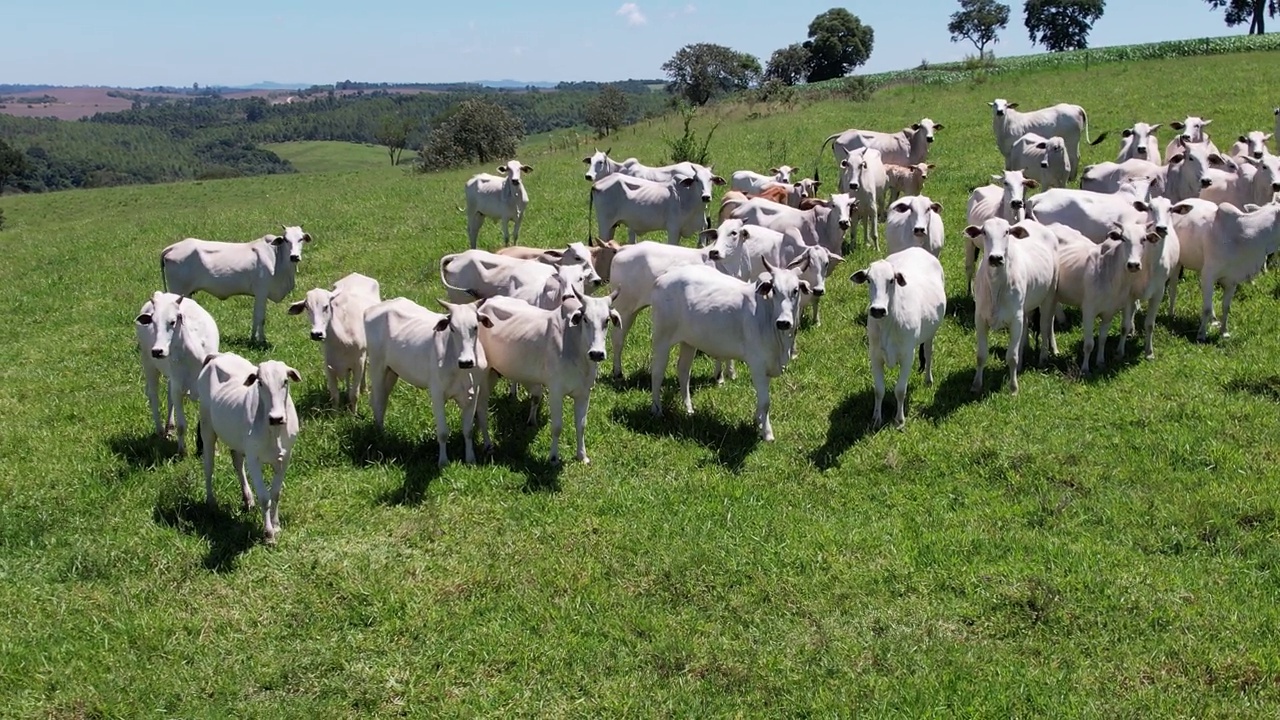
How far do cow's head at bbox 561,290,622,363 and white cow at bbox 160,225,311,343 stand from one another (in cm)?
671

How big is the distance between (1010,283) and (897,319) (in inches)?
69.9

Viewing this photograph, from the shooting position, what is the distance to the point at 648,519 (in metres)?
9.04

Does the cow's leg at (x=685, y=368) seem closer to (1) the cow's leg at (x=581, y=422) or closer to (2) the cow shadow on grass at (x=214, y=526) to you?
(1) the cow's leg at (x=581, y=422)

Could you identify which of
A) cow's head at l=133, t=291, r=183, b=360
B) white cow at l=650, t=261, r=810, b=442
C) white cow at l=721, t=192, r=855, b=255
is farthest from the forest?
white cow at l=650, t=261, r=810, b=442

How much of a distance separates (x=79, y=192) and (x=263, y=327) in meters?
44.2

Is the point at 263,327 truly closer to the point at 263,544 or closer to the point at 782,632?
the point at 263,544

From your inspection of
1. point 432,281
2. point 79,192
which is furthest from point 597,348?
→ point 79,192

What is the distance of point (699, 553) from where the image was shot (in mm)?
8414

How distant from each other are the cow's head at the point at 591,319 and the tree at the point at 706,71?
7106cm

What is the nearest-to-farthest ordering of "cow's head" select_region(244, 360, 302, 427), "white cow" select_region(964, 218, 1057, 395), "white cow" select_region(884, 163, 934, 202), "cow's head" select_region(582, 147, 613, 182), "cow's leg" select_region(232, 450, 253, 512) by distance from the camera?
"cow's head" select_region(244, 360, 302, 427), "cow's leg" select_region(232, 450, 253, 512), "white cow" select_region(964, 218, 1057, 395), "white cow" select_region(884, 163, 934, 202), "cow's head" select_region(582, 147, 613, 182)

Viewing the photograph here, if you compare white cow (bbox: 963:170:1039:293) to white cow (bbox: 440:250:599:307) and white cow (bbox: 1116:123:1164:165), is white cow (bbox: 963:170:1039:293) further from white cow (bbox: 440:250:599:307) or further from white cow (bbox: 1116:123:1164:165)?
white cow (bbox: 440:250:599:307)

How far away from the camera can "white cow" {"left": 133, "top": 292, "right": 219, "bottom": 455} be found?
33.0ft

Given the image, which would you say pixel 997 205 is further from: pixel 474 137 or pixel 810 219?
pixel 474 137

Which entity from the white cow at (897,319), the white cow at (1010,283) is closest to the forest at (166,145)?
the white cow at (897,319)
